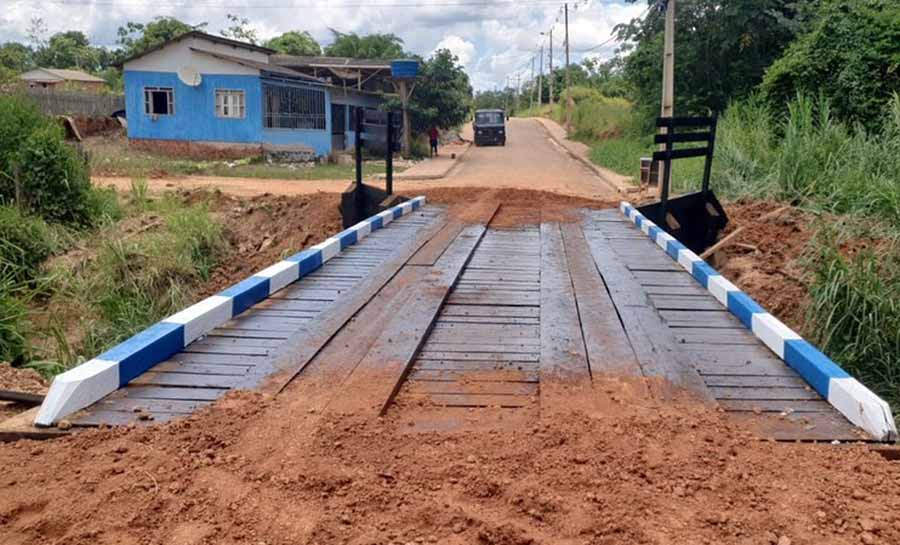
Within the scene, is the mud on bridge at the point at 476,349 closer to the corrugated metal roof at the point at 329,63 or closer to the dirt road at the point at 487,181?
the dirt road at the point at 487,181

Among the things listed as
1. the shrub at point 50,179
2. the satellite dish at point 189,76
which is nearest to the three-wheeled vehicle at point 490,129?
the satellite dish at point 189,76

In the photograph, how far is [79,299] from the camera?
383 inches

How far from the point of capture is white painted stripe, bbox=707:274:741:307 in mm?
5332

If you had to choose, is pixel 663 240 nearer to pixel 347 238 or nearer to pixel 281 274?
pixel 347 238

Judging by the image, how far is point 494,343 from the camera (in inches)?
174

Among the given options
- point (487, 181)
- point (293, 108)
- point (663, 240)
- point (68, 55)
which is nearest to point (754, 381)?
point (663, 240)

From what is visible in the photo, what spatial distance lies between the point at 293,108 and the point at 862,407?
2583 centimetres

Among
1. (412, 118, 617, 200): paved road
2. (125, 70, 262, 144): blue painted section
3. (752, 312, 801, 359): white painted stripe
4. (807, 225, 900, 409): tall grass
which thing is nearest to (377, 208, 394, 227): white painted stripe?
(807, 225, 900, 409): tall grass

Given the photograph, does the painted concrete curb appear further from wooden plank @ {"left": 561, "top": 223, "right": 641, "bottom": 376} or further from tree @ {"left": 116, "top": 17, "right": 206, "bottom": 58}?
tree @ {"left": 116, "top": 17, "right": 206, "bottom": 58}

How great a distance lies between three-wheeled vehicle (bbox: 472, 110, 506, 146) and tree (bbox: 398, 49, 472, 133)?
28.8ft

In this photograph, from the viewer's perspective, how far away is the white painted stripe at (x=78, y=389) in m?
3.24

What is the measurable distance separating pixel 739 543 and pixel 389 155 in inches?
341

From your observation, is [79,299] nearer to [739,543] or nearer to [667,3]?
[739,543]

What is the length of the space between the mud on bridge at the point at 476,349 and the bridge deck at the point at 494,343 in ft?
0.04
